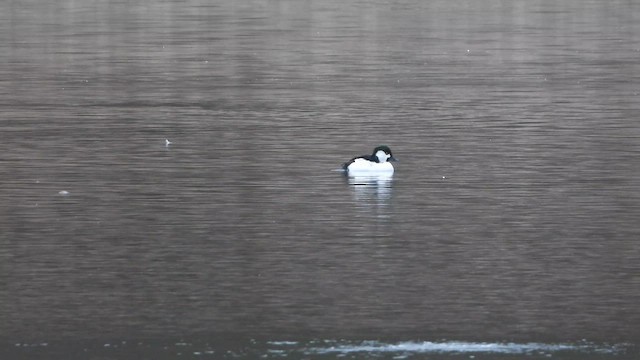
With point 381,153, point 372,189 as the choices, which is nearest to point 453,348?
point 372,189

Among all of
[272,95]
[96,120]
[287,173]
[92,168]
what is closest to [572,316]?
[287,173]

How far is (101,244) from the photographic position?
15.9 metres

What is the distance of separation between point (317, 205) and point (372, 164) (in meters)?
2.61

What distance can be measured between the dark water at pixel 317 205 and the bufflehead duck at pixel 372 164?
220 mm

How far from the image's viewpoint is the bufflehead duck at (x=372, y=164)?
68.4 ft

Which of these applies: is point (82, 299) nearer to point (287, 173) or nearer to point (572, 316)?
point (572, 316)

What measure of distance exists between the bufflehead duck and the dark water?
0.72 ft

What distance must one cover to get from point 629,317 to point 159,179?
8583 mm

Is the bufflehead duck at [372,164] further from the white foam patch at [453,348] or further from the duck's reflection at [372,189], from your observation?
the white foam patch at [453,348]

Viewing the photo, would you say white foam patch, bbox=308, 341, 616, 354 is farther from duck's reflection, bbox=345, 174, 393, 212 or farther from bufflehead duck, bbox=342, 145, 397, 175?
bufflehead duck, bbox=342, 145, 397, 175

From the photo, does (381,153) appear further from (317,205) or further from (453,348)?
(453,348)

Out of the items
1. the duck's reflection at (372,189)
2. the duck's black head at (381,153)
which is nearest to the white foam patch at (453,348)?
the duck's reflection at (372,189)

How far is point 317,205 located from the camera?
18.4 meters

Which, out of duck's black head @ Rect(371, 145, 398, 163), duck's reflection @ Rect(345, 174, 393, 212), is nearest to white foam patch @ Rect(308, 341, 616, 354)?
duck's reflection @ Rect(345, 174, 393, 212)
